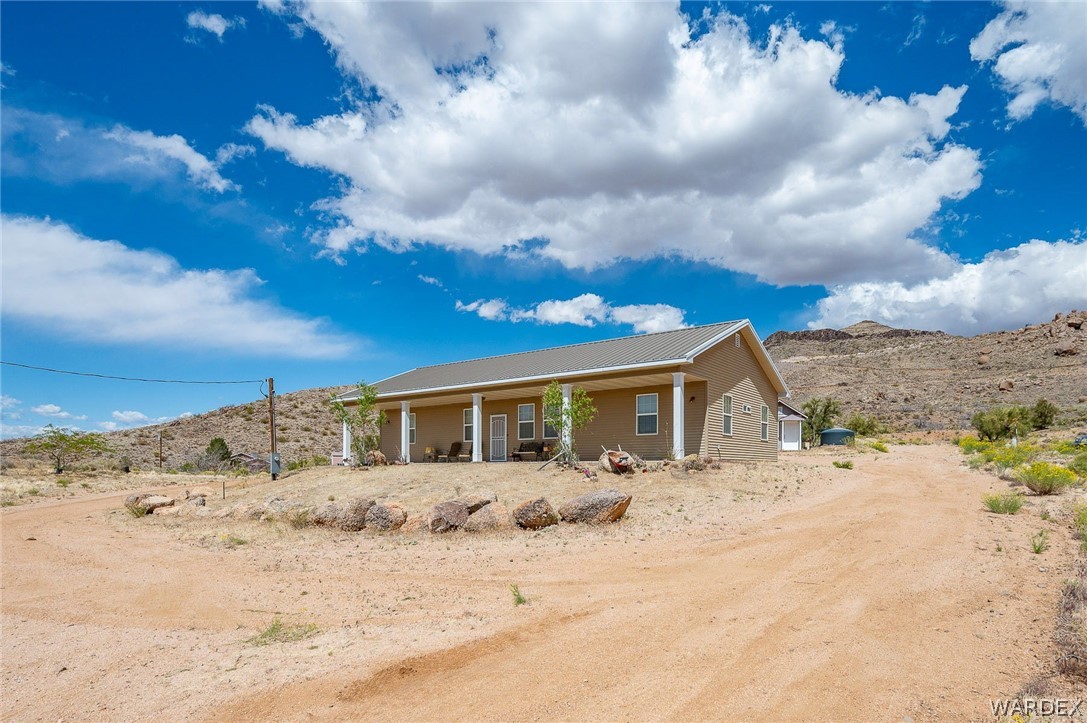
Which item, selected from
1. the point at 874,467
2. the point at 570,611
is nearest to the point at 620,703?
the point at 570,611

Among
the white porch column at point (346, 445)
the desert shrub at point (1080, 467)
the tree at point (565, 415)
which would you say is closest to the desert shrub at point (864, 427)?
the desert shrub at point (1080, 467)

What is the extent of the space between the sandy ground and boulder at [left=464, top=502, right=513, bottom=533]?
0.45m

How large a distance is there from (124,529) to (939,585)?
51.0 ft

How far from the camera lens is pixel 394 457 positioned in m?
31.8

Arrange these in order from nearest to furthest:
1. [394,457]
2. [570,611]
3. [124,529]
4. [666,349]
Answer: [570,611], [124,529], [666,349], [394,457]

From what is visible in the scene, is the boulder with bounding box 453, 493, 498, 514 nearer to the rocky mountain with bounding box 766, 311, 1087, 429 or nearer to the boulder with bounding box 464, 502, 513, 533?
the boulder with bounding box 464, 502, 513, 533

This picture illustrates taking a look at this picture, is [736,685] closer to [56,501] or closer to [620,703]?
[620,703]

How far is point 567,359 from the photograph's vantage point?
2466cm

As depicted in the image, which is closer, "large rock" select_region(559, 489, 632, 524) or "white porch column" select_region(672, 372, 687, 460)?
"large rock" select_region(559, 489, 632, 524)

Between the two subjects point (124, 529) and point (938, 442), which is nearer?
point (124, 529)

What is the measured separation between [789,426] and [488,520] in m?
32.7

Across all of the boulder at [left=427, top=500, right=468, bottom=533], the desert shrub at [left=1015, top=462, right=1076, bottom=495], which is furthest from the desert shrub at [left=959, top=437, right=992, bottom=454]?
the boulder at [left=427, top=500, right=468, bottom=533]

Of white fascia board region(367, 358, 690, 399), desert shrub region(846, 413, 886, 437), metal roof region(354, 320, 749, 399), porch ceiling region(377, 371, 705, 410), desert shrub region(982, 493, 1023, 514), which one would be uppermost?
metal roof region(354, 320, 749, 399)

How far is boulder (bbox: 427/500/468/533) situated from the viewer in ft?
37.7
